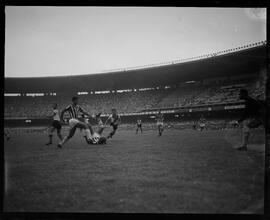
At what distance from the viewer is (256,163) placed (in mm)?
5676

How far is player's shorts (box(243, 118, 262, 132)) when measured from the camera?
301 inches

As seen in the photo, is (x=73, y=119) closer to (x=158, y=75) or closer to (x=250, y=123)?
(x=250, y=123)

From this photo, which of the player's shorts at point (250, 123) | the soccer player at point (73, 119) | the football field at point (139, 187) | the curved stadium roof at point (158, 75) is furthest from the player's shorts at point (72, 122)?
the curved stadium roof at point (158, 75)

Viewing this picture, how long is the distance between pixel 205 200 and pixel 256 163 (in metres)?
2.48

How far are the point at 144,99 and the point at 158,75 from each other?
13.4 ft

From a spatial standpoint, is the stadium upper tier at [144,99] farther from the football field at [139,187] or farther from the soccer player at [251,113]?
the football field at [139,187]

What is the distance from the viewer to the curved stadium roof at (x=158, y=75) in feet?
78.0

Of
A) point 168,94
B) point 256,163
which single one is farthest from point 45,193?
point 168,94

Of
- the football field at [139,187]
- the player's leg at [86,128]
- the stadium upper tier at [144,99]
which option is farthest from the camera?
the stadium upper tier at [144,99]

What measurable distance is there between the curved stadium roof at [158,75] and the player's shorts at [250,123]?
15.7 meters

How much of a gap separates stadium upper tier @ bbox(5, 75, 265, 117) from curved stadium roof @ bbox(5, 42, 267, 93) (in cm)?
107

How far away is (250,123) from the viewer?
7676 millimetres

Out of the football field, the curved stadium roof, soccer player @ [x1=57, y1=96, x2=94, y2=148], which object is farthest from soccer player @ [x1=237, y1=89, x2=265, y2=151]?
the curved stadium roof

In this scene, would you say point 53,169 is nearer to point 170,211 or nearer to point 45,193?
point 45,193
